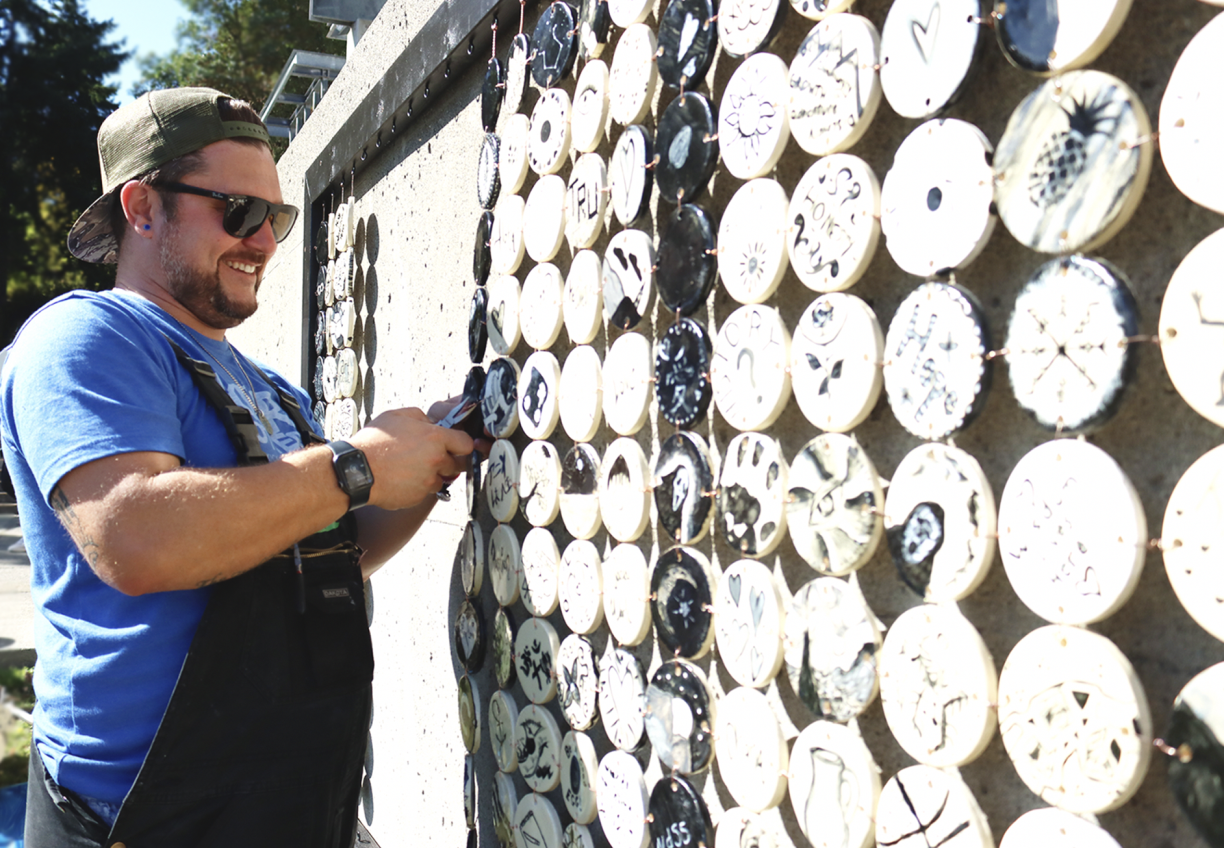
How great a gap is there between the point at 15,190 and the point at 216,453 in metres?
24.0

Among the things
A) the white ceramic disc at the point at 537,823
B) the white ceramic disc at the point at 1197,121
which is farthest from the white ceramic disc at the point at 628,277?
the white ceramic disc at the point at 537,823

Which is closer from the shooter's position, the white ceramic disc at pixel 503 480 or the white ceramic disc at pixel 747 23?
the white ceramic disc at pixel 747 23

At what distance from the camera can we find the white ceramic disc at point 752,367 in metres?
1.12

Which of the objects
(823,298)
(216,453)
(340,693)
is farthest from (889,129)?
(340,693)

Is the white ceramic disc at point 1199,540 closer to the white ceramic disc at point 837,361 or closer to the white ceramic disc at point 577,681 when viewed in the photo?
the white ceramic disc at point 837,361

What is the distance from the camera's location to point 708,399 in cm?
127

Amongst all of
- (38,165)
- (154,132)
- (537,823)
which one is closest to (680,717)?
(537,823)

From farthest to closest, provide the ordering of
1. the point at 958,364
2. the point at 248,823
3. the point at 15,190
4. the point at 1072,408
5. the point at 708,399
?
the point at 15,190, the point at 248,823, the point at 708,399, the point at 958,364, the point at 1072,408

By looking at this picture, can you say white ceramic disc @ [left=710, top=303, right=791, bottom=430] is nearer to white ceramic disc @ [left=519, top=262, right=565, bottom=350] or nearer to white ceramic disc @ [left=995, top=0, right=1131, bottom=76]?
white ceramic disc @ [left=995, top=0, right=1131, bottom=76]

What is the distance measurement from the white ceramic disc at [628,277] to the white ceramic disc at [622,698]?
569 mm

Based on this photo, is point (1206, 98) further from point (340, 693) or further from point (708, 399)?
point (340, 693)

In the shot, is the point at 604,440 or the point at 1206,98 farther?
the point at 604,440

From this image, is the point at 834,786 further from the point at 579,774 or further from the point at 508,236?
the point at 508,236

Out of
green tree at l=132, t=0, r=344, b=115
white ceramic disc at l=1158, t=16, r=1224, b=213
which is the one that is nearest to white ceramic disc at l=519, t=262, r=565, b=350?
white ceramic disc at l=1158, t=16, r=1224, b=213
